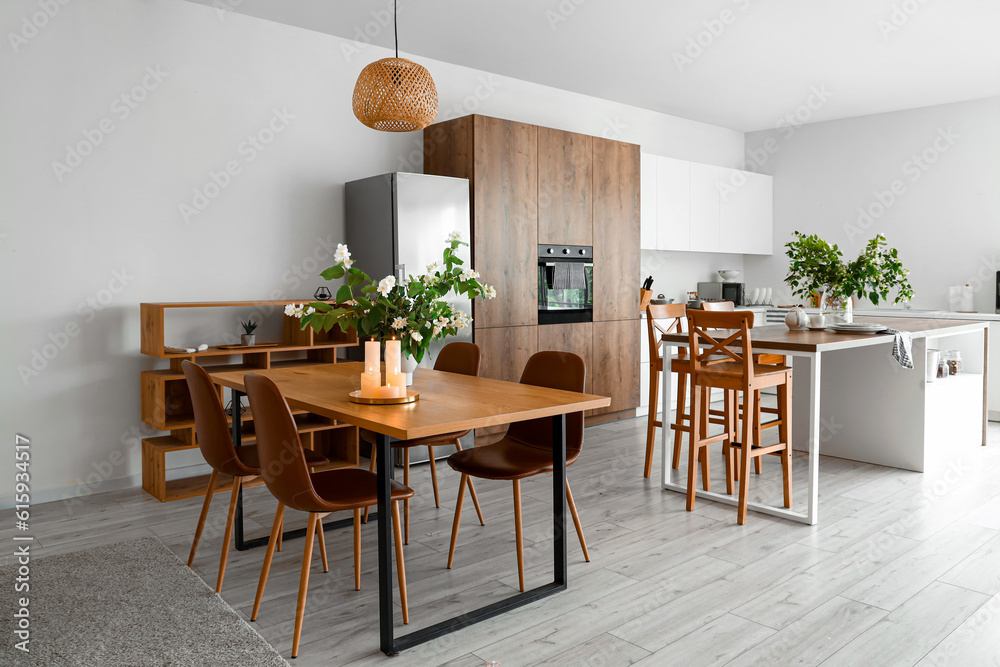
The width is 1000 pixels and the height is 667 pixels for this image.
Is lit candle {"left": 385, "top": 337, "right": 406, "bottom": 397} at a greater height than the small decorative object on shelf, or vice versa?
the small decorative object on shelf

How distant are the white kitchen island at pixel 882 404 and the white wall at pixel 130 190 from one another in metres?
2.65

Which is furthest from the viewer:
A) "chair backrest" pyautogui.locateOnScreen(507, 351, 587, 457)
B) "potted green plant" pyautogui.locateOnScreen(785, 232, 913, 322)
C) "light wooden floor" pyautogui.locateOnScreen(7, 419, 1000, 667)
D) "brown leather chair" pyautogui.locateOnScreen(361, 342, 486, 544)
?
"potted green plant" pyautogui.locateOnScreen(785, 232, 913, 322)

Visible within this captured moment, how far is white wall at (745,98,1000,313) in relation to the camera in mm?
6402

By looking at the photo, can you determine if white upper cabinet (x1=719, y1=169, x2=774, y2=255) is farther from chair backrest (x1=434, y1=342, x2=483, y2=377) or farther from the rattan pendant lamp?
the rattan pendant lamp

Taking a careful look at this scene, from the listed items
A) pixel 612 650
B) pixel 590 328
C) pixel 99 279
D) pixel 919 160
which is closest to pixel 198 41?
pixel 99 279

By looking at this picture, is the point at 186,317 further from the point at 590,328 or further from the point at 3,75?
the point at 590,328

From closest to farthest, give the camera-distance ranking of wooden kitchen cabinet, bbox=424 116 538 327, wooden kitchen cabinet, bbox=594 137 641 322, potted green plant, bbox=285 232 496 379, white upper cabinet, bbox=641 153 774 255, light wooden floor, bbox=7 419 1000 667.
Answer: light wooden floor, bbox=7 419 1000 667 < potted green plant, bbox=285 232 496 379 < wooden kitchen cabinet, bbox=424 116 538 327 < wooden kitchen cabinet, bbox=594 137 641 322 < white upper cabinet, bbox=641 153 774 255

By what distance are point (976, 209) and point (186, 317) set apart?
658 centimetres

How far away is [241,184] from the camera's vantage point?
4.46 m

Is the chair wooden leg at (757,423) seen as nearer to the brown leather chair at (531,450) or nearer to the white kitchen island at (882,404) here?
the white kitchen island at (882,404)

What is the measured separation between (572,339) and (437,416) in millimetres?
3361

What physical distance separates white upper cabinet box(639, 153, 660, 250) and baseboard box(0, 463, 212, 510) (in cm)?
411

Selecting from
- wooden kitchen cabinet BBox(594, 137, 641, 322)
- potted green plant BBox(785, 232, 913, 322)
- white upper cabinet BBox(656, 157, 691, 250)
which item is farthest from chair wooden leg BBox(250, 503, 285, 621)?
white upper cabinet BBox(656, 157, 691, 250)

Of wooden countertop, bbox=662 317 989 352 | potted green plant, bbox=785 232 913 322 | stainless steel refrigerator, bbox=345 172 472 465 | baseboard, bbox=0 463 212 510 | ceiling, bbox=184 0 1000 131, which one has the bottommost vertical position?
baseboard, bbox=0 463 212 510
